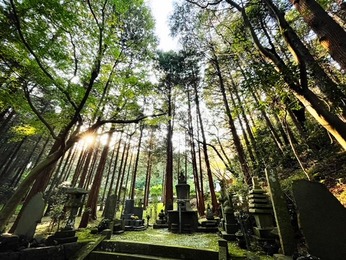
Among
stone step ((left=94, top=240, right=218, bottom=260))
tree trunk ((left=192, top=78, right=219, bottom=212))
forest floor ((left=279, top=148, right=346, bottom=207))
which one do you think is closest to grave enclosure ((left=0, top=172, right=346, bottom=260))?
stone step ((left=94, top=240, right=218, bottom=260))

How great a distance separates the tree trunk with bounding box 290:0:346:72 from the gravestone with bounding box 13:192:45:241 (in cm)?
888

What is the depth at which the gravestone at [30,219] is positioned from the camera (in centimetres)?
542

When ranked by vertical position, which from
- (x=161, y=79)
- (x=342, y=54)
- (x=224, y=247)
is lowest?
(x=224, y=247)

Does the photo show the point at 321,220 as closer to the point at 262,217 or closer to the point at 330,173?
the point at 262,217

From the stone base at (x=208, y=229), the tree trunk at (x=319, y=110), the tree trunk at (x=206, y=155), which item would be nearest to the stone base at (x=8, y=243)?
the stone base at (x=208, y=229)

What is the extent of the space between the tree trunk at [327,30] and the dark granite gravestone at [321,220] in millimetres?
2393

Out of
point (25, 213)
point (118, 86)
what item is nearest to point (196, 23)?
point (118, 86)

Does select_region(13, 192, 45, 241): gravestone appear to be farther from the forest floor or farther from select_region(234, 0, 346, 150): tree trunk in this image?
the forest floor

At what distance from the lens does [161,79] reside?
15883 millimetres

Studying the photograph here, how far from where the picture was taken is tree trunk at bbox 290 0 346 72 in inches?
132

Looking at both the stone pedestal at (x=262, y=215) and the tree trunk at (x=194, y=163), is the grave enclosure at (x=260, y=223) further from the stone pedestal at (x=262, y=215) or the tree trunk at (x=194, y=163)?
the tree trunk at (x=194, y=163)

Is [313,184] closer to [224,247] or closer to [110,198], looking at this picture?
[224,247]

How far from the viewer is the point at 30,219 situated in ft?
18.2

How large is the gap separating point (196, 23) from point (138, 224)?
1211cm
